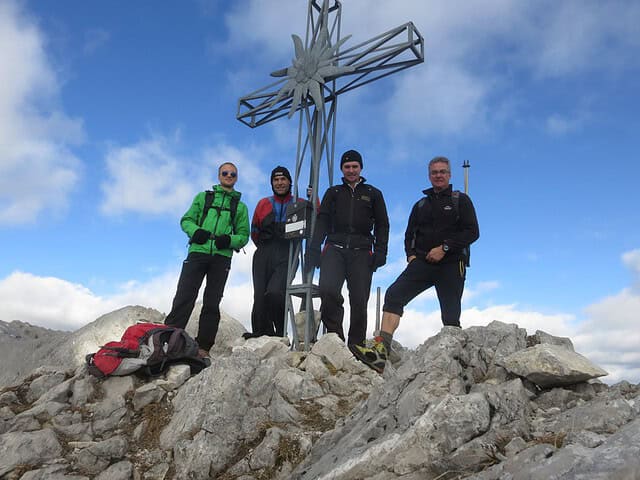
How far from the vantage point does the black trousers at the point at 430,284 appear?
7082 millimetres

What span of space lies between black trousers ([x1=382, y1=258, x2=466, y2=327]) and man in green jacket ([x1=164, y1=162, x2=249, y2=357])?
273cm

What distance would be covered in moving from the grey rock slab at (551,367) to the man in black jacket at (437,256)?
2.21m

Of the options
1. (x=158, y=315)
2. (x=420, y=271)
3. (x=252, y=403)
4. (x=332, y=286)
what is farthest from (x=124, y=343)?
(x=158, y=315)

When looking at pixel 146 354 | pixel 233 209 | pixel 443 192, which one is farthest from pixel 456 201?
pixel 146 354

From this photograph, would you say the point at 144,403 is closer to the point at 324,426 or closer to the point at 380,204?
the point at 324,426

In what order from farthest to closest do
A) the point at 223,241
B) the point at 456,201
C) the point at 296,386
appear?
the point at 223,241 → the point at 456,201 → the point at 296,386

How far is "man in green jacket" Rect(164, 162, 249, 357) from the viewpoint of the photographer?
8.45 metres

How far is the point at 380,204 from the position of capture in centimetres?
798

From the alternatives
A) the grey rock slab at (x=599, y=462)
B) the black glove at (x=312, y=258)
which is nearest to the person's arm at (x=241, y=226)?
the black glove at (x=312, y=258)

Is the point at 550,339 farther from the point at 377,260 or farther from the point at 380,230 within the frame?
the point at 380,230

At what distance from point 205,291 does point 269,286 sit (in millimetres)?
1079

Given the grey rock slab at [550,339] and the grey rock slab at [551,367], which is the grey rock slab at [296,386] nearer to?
the grey rock slab at [551,367]

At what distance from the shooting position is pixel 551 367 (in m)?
4.65

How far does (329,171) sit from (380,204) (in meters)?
1.99
